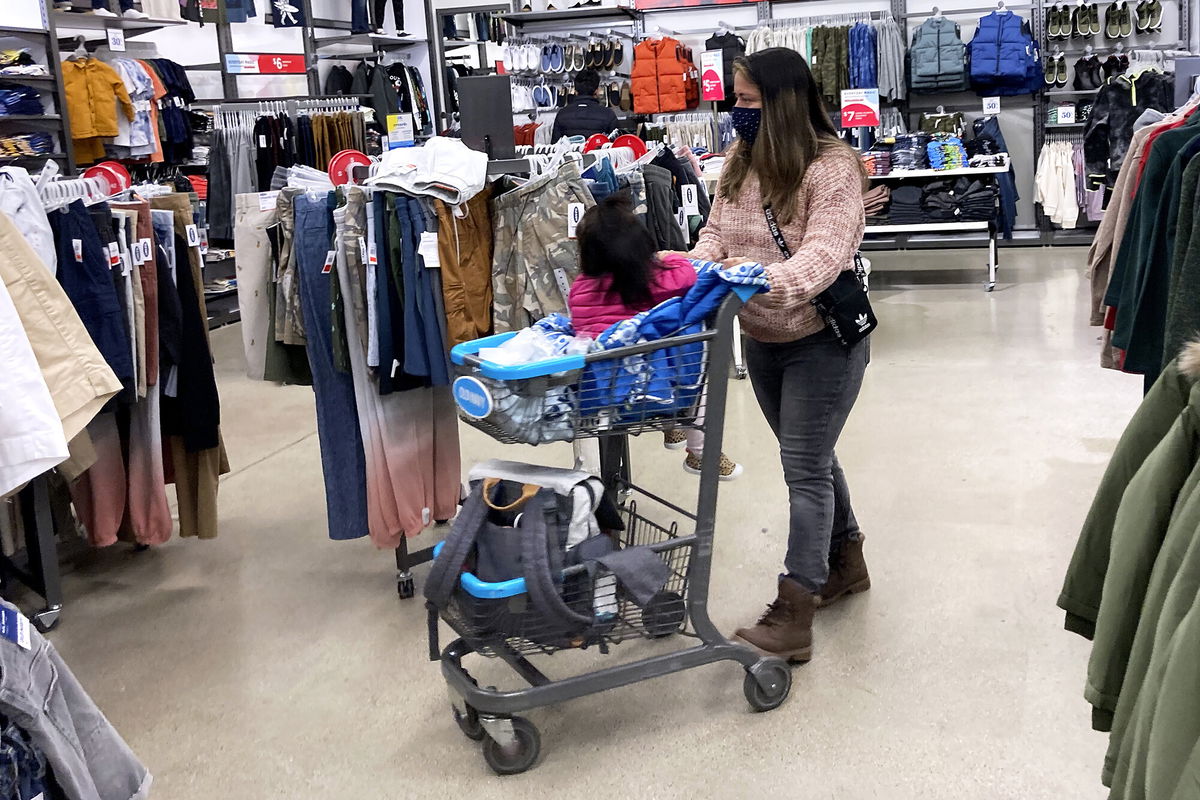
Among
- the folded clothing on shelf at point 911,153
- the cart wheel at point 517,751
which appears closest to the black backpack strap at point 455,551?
the cart wheel at point 517,751

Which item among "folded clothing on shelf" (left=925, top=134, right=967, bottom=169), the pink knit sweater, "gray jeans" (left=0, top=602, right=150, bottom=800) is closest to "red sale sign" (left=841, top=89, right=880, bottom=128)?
"folded clothing on shelf" (left=925, top=134, right=967, bottom=169)

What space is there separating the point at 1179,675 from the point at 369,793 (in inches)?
71.6

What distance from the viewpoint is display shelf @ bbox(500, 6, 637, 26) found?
11156mm

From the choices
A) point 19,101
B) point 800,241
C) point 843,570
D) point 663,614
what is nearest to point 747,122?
point 800,241

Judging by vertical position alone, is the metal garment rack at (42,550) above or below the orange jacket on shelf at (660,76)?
below

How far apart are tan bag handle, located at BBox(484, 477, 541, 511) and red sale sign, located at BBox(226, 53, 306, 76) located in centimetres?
800

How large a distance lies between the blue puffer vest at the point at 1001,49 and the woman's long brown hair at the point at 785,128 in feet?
25.9

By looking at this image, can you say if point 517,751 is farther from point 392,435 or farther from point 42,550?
point 42,550

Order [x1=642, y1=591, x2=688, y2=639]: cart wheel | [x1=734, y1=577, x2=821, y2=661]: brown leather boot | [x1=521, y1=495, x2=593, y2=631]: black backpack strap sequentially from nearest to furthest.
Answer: [x1=521, y1=495, x2=593, y2=631]: black backpack strap, [x1=642, y1=591, x2=688, y2=639]: cart wheel, [x1=734, y1=577, x2=821, y2=661]: brown leather boot

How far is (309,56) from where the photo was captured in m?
10.3

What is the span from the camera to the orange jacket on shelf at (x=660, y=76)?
10844 millimetres

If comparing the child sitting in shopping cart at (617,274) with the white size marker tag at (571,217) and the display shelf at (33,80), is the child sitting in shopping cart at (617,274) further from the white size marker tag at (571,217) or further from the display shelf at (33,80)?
the display shelf at (33,80)

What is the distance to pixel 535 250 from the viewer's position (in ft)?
11.4

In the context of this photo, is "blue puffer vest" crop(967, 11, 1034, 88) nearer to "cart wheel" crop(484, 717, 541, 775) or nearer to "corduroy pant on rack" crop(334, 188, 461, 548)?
"corduroy pant on rack" crop(334, 188, 461, 548)
